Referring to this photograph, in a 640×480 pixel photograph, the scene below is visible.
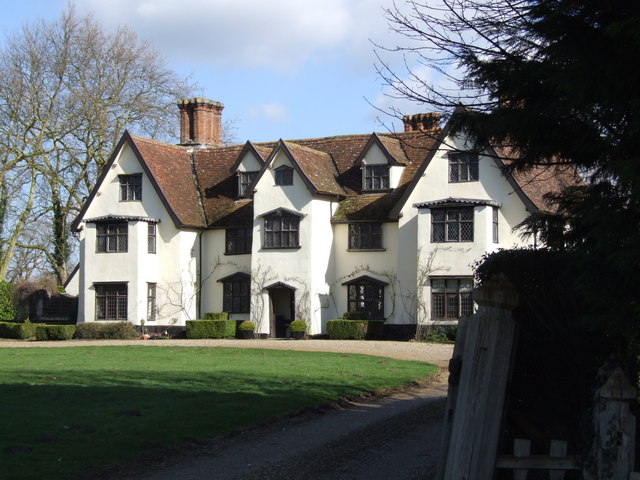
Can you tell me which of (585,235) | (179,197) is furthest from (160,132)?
(585,235)

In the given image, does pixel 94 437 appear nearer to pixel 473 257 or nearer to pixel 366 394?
pixel 366 394

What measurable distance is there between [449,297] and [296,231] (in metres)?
6.93

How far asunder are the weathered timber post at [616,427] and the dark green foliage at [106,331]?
32103 mm

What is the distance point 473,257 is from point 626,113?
26.3 metres

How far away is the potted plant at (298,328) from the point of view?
35.2 m

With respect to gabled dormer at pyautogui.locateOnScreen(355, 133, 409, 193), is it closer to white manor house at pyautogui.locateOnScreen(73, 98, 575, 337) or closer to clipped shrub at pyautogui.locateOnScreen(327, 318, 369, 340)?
white manor house at pyautogui.locateOnScreen(73, 98, 575, 337)

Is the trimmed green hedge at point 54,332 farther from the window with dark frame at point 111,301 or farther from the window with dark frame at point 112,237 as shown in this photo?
the window with dark frame at point 112,237

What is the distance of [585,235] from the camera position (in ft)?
26.3

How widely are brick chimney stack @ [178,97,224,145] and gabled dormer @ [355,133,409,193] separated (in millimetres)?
9930

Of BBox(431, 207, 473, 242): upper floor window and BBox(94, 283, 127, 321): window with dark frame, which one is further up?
BBox(431, 207, 473, 242): upper floor window

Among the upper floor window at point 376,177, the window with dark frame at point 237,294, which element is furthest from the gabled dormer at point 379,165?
the window with dark frame at point 237,294

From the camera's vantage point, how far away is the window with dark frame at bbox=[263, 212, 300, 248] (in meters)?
36.5

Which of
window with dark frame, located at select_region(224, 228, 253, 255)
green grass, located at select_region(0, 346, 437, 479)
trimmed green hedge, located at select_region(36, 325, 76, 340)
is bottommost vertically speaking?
green grass, located at select_region(0, 346, 437, 479)

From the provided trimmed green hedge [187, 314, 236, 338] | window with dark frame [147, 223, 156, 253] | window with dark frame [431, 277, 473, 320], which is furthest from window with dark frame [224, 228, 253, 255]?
window with dark frame [431, 277, 473, 320]
